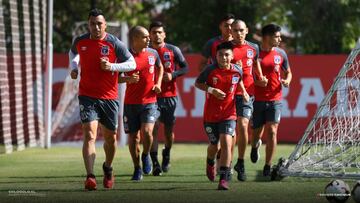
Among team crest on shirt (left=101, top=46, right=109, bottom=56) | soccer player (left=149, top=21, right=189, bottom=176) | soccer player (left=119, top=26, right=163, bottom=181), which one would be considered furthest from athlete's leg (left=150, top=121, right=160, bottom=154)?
team crest on shirt (left=101, top=46, right=109, bottom=56)

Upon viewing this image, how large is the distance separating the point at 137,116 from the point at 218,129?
1648 mm

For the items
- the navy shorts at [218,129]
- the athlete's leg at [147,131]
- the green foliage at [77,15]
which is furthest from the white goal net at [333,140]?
the green foliage at [77,15]

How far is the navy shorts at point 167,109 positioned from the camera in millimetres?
14656

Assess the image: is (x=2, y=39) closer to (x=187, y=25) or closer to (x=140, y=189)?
(x=140, y=189)

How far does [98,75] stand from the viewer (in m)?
11.7

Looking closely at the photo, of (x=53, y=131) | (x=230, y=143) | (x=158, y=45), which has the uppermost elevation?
(x=158, y=45)

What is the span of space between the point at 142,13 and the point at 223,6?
4465 millimetres

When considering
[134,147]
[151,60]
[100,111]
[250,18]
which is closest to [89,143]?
[100,111]

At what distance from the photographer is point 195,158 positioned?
1719cm

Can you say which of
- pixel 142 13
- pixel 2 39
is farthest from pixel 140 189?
pixel 142 13

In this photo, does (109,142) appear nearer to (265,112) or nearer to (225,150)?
(225,150)

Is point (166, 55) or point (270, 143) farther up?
point (166, 55)

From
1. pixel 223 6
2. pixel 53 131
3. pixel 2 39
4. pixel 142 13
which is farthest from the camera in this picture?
pixel 142 13

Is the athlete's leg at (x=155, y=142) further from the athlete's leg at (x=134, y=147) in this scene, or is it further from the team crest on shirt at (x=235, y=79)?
the team crest on shirt at (x=235, y=79)
